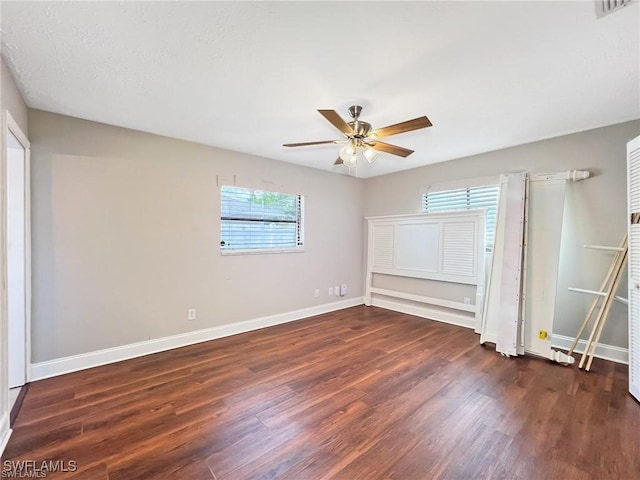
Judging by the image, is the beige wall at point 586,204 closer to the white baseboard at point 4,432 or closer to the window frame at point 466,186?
the window frame at point 466,186

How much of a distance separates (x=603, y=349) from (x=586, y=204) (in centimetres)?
155

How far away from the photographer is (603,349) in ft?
9.76

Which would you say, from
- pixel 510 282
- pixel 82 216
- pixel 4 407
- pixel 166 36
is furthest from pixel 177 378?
pixel 510 282

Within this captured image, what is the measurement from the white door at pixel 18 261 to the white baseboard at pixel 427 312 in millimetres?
4574

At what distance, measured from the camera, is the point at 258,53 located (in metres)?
1.80

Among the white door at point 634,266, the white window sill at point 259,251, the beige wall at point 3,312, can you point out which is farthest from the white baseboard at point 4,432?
the white door at point 634,266

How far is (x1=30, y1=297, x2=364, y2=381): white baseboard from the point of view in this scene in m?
2.59

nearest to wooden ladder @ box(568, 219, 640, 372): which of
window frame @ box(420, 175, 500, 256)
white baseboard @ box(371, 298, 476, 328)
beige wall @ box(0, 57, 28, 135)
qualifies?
window frame @ box(420, 175, 500, 256)

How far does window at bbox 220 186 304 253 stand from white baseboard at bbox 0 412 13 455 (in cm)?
229

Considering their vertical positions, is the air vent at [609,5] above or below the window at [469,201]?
above

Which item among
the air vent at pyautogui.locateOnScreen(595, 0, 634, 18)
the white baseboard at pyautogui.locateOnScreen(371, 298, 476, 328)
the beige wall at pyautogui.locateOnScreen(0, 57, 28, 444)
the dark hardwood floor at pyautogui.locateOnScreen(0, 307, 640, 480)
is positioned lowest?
the dark hardwood floor at pyautogui.locateOnScreen(0, 307, 640, 480)

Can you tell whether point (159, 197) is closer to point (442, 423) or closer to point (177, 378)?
point (177, 378)

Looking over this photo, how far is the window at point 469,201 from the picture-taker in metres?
3.87

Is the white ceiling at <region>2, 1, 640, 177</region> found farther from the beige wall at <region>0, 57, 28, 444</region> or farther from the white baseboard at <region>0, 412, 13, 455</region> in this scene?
the white baseboard at <region>0, 412, 13, 455</region>
